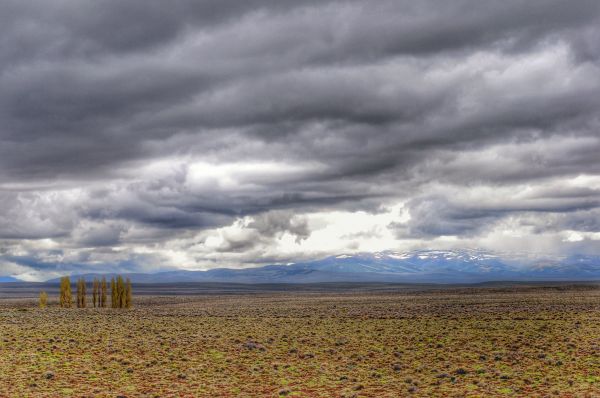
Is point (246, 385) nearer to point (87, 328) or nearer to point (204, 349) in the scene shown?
point (204, 349)

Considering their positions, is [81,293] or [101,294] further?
[101,294]

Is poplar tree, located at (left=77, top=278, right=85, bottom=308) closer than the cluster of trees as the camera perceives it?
No

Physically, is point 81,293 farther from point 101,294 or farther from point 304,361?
point 304,361

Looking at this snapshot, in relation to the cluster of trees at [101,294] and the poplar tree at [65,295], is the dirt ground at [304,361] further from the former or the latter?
the poplar tree at [65,295]

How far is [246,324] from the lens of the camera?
5734cm

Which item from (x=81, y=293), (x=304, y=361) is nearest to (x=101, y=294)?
(x=81, y=293)

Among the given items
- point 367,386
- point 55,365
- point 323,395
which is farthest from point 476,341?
point 55,365

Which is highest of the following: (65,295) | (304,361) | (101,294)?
(304,361)

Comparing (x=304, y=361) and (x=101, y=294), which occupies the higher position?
(x=304, y=361)

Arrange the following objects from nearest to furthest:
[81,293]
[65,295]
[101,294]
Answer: [81,293]
[65,295]
[101,294]

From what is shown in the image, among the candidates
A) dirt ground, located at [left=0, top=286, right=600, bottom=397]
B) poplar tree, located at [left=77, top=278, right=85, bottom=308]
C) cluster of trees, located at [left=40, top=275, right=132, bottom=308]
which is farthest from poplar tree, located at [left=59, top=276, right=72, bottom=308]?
dirt ground, located at [left=0, top=286, right=600, bottom=397]

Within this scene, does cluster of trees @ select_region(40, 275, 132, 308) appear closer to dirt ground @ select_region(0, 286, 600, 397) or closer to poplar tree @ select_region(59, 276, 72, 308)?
poplar tree @ select_region(59, 276, 72, 308)

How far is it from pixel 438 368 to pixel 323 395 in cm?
858

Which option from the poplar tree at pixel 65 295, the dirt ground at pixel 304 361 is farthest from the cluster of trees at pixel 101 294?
the dirt ground at pixel 304 361
